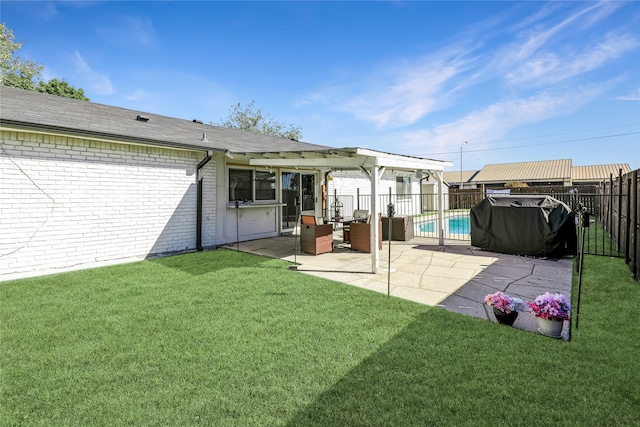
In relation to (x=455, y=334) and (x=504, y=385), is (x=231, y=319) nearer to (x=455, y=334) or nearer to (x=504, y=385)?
(x=455, y=334)

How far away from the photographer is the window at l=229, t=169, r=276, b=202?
9.27 metres

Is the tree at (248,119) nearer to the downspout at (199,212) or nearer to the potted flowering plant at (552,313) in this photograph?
the downspout at (199,212)

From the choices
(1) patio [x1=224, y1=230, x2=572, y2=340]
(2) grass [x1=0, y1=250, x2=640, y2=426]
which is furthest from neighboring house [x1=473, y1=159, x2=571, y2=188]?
(2) grass [x1=0, y1=250, x2=640, y2=426]

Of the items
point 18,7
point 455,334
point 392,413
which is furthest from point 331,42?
point 392,413

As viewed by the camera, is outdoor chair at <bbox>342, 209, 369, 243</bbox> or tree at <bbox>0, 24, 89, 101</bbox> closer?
outdoor chair at <bbox>342, 209, 369, 243</bbox>

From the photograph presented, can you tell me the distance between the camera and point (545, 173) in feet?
109

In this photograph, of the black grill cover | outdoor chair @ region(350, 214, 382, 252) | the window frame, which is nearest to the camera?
the black grill cover

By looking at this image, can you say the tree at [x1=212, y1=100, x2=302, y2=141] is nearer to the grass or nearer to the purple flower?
the grass

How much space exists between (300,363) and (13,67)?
27945 millimetres

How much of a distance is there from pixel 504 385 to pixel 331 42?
12939mm

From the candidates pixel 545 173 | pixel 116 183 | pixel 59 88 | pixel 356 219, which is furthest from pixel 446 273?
pixel 545 173

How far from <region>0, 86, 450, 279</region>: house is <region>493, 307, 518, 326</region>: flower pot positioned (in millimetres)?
2522

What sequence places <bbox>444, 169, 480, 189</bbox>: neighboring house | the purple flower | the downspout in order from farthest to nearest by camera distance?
<bbox>444, 169, 480, 189</bbox>: neighboring house
the downspout
the purple flower

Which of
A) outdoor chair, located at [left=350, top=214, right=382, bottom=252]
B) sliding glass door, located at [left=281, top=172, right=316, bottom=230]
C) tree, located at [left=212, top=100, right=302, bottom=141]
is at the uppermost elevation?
tree, located at [left=212, top=100, right=302, bottom=141]
